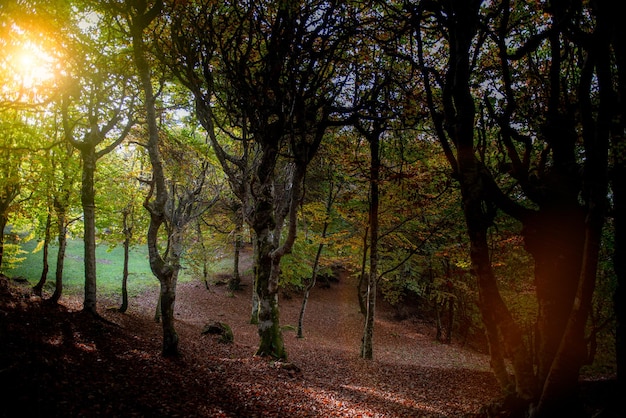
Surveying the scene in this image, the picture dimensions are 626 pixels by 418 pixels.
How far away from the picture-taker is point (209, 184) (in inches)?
696

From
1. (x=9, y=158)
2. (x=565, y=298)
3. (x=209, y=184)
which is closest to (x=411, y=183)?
(x=565, y=298)

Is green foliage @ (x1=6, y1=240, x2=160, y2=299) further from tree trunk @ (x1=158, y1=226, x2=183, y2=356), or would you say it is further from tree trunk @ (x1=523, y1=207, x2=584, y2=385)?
tree trunk @ (x1=523, y1=207, x2=584, y2=385)

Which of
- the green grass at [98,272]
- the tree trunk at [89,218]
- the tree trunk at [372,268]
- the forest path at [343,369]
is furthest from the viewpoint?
the green grass at [98,272]

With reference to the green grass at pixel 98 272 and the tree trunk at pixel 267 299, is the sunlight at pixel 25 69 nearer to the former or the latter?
the tree trunk at pixel 267 299

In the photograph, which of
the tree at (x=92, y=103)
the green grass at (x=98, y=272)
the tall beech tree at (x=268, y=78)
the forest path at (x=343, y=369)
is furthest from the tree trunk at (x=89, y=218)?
the green grass at (x=98, y=272)

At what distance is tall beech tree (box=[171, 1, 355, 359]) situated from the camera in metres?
7.59

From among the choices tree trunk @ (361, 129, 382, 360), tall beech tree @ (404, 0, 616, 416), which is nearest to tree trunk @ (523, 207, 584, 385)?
tall beech tree @ (404, 0, 616, 416)

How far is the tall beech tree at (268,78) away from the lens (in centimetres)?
759

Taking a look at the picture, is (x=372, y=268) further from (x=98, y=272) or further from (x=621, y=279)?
(x=98, y=272)

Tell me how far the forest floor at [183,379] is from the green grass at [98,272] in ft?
33.4

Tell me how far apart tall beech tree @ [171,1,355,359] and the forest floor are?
202 cm

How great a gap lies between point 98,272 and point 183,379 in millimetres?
28170

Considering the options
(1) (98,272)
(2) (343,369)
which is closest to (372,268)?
(2) (343,369)

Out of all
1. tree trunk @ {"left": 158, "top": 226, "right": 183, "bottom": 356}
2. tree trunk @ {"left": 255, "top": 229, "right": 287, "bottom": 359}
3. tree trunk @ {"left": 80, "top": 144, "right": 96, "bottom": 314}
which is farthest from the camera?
tree trunk @ {"left": 80, "top": 144, "right": 96, "bottom": 314}
